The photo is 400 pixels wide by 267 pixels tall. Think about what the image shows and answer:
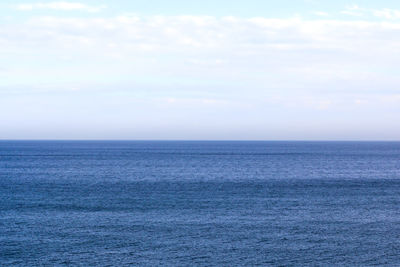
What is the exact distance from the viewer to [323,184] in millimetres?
94938

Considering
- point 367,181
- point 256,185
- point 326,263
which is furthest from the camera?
point 367,181

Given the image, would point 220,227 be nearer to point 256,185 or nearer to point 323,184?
point 256,185

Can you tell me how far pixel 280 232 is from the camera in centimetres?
4859

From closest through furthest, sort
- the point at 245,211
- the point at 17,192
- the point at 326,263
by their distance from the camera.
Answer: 1. the point at 326,263
2. the point at 245,211
3. the point at 17,192

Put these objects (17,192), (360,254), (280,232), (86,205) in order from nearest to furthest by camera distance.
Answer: (360,254) → (280,232) → (86,205) → (17,192)

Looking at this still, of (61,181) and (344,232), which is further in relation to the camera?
(61,181)

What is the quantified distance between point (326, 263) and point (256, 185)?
5244cm

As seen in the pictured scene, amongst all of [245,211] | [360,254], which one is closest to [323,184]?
[245,211]

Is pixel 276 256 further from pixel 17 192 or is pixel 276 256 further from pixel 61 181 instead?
pixel 61 181

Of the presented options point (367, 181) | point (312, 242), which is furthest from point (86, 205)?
point (367, 181)

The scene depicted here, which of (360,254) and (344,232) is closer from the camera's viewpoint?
(360,254)

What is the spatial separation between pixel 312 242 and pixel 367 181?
60335 mm

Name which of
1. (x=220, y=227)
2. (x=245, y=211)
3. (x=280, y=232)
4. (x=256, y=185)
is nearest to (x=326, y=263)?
(x=280, y=232)

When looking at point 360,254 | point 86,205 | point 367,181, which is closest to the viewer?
point 360,254
